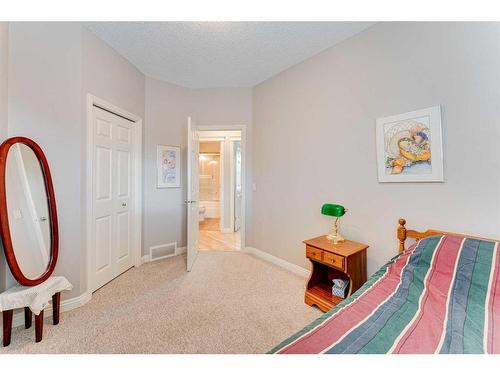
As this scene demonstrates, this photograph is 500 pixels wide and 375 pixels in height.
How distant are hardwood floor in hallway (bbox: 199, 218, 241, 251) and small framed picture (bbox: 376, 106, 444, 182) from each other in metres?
2.71

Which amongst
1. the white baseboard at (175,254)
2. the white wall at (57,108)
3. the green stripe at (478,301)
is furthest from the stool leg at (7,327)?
the green stripe at (478,301)

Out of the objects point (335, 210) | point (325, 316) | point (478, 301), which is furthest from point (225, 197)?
point (478, 301)

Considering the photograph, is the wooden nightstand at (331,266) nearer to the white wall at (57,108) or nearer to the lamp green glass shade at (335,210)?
the lamp green glass shade at (335,210)

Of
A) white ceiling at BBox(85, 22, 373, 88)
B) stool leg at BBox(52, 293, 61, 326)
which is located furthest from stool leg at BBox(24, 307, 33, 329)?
white ceiling at BBox(85, 22, 373, 88)

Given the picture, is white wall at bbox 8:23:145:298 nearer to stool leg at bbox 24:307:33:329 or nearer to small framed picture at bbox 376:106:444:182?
stool leg at bbox 24:307:33:329

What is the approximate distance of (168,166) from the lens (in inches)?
125

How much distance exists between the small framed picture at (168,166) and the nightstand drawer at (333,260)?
243 centimetres

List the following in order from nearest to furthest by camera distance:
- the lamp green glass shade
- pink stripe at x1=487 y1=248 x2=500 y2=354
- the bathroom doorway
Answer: pink stripe at x1=487 y1=248 x2=500 y2=354
the lamp green glass shade
the bathroom doorway

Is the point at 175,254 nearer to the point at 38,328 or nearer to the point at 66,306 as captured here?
the point at 66,306

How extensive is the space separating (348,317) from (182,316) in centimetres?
144

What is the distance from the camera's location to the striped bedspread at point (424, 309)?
82 cm

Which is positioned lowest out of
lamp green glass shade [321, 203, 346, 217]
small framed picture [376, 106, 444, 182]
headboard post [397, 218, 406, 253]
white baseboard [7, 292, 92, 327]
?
white baseboard [7, 292, 92, 327]

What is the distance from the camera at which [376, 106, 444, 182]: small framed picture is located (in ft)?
5.12
